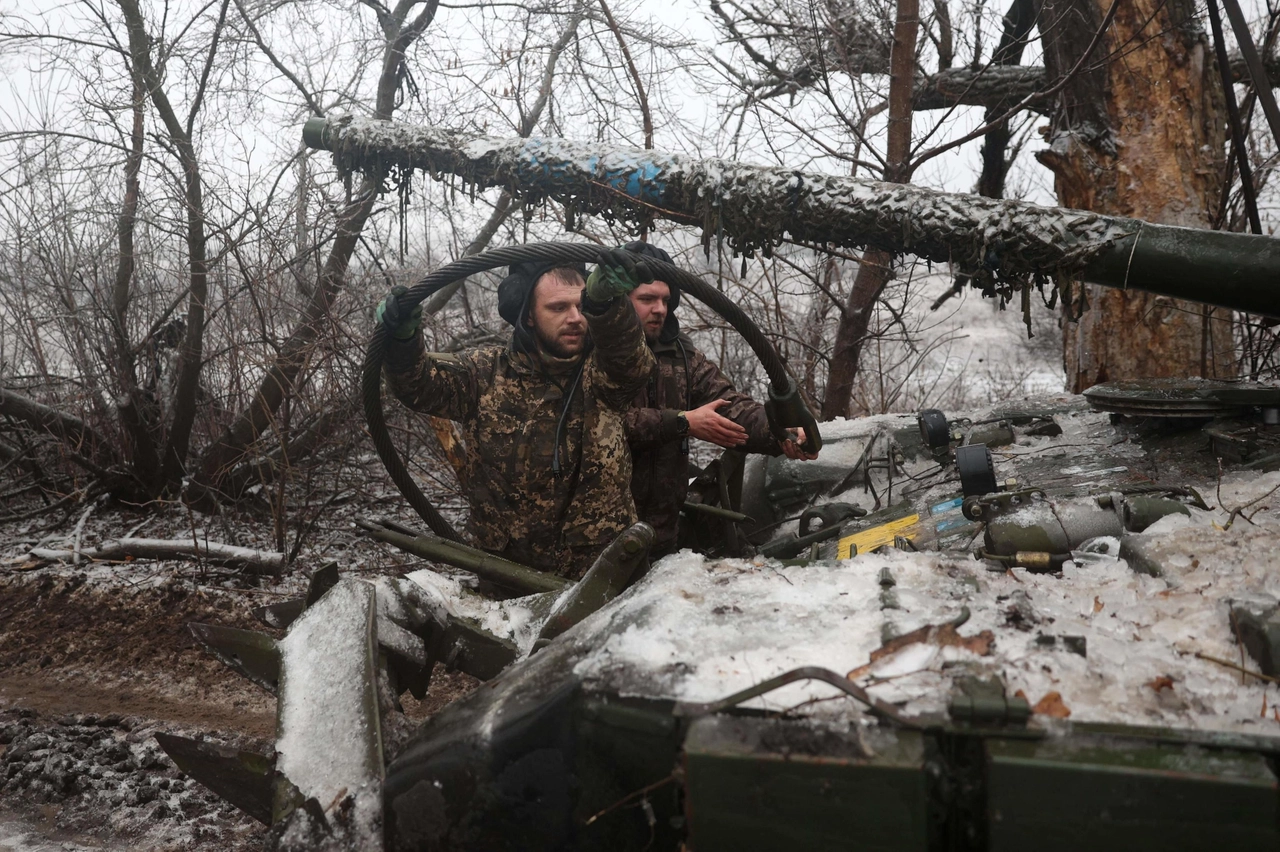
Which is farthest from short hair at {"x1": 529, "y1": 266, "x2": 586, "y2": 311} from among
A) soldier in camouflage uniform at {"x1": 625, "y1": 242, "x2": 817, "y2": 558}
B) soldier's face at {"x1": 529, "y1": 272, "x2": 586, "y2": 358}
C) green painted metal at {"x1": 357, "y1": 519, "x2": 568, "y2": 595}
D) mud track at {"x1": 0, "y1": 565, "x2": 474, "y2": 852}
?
mud track at {"x1": 0, "y1": 565, "x2": 474, "y2": 852}

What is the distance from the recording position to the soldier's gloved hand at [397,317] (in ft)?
9.87

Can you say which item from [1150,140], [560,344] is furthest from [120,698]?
[1150,140]

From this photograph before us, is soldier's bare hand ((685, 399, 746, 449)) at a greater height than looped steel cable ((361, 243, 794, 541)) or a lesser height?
lesser

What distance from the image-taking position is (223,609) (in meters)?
4.59

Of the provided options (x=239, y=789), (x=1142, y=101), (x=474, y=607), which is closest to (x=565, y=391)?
(x=474, y=607)

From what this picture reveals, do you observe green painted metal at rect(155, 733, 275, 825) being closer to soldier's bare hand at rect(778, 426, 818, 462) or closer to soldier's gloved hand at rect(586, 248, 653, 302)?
soldier's gloved hand at rect(586, 248, 653, 302)

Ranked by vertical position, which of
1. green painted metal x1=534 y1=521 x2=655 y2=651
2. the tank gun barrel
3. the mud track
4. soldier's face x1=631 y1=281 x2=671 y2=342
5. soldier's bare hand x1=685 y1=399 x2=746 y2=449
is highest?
the tank gun barrel

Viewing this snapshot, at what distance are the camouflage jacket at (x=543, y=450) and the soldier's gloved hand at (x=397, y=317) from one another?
1.06 ft

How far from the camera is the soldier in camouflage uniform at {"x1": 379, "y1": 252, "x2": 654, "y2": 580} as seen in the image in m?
3.47

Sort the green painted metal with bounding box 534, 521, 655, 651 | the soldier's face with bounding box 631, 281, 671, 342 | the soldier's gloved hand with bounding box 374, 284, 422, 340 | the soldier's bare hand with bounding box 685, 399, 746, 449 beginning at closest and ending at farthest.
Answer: the green painted metal with bounding box 534, 521, 655, 651 < the soldier's gloved hand with bounding box 374, 284, 422, 340 < the soldier's bare hand with bounding box 685, 399, 746, 449 < the soldier's face with bounding box 631, 281, 671, 342

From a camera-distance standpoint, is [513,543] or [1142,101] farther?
[1142,101]

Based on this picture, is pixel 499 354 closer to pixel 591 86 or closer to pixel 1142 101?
pixel 591 86

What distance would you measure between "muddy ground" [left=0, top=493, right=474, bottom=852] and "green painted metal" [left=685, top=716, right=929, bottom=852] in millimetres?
1710

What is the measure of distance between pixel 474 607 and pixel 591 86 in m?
4.41
